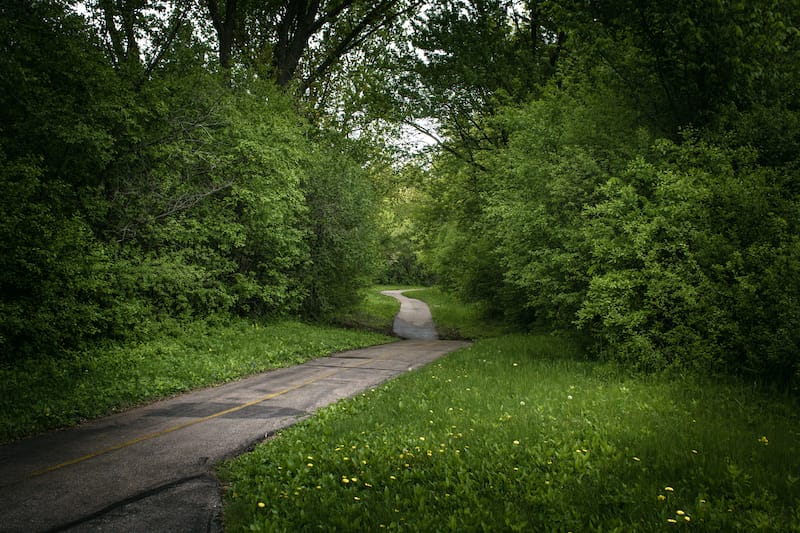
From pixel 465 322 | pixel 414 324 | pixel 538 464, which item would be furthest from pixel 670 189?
pixel 414 324

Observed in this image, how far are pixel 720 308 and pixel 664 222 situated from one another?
1.95 m

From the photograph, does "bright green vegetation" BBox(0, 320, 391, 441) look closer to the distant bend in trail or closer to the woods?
the woods

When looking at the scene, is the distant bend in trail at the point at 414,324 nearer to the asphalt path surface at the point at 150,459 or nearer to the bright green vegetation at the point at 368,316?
the bright green vegetation at the point at 368,316

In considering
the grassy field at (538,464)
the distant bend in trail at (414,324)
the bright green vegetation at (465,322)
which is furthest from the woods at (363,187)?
the distant bend in trail at (414,324)

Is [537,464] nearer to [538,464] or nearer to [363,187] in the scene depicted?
[538,464]

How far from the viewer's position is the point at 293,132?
58.9 ft

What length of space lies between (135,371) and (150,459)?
4847 millimetres

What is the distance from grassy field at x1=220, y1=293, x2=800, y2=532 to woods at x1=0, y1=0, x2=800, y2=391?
220 centimetres

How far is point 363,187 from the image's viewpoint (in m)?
22.0

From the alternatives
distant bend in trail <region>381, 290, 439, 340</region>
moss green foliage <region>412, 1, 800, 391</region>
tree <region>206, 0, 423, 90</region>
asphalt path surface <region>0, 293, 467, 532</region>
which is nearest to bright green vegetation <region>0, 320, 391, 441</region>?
asphalt path surface <region>0, 293, 467, 532</region>

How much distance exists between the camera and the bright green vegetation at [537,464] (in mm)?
4223

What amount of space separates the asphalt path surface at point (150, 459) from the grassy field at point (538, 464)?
0.51 meters

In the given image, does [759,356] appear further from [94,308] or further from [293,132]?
[293,132]

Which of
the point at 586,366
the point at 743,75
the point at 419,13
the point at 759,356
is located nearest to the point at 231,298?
the point at 586,366
